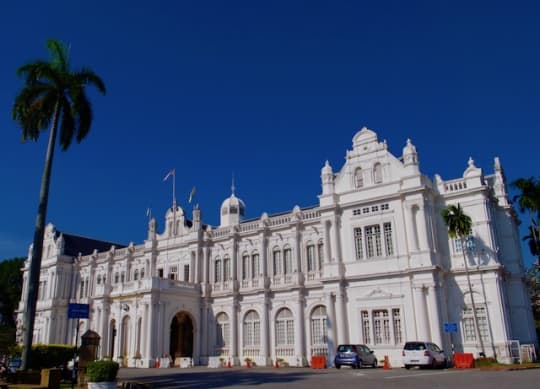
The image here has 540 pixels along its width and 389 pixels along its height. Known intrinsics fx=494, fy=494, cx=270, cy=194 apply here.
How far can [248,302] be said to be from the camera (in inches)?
1615

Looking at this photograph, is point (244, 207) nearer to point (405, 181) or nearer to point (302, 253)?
point (302, 253)

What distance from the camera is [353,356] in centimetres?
2911

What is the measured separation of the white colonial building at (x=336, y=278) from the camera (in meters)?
31.8

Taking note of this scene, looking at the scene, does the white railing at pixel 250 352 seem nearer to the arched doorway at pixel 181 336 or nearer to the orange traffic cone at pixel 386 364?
the arched doorway at pixel 181 336

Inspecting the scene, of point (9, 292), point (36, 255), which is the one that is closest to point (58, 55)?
point (36, 255)

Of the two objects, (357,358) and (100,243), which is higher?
(100,243)

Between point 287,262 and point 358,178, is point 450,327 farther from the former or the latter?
point 287,262

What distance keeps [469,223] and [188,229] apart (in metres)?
25.8

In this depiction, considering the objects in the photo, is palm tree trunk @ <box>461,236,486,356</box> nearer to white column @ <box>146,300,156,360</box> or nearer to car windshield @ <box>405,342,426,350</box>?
car windshield @ <box>405,342,426,350</box>

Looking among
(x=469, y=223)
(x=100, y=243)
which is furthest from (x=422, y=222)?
(x=100, y=243)

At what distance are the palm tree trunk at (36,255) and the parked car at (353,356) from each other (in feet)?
55.5

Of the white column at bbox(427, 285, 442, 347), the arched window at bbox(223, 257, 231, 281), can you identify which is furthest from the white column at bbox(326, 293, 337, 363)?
the arched window at bbox(223, 257, 231, 281)

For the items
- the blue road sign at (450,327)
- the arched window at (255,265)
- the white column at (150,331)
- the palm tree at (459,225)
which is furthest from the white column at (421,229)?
the white column at (150,331)

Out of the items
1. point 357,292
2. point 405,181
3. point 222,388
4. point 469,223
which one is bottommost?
point 222,388
